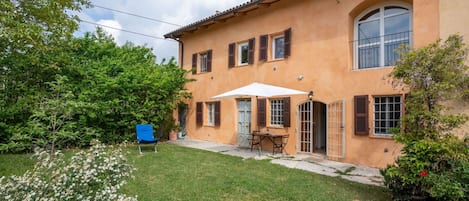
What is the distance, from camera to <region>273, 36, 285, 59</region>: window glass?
1021 centimetres

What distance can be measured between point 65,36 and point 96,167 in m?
7.05

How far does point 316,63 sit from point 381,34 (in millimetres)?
2058

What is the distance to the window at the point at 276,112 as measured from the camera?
10.0 meters

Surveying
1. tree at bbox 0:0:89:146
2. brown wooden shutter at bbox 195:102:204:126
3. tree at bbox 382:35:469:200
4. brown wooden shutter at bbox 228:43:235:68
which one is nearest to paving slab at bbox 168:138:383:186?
tree at bbox 382:35:469:200

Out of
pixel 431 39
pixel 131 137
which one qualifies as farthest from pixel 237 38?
pixel 431 39

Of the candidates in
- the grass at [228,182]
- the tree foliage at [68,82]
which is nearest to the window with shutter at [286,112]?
the grass at [228,182]

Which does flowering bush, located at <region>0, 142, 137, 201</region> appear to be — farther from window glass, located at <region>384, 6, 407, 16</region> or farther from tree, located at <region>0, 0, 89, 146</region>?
window glass, located at <region>384, 6, 407, 16</region>

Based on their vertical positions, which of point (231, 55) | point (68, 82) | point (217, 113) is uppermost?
point (231, 55)

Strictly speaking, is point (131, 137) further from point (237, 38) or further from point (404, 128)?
point (404, 128)

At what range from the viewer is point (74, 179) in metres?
3.02

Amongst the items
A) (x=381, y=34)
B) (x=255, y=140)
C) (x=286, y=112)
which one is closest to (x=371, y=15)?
(x=381, y=34)

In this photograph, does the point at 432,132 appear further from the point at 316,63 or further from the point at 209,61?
the point at 209,61

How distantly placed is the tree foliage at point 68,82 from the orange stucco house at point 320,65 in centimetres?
291

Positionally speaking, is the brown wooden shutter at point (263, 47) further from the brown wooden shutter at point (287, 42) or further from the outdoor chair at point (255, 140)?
the outdoor chair at point (255, 140)
